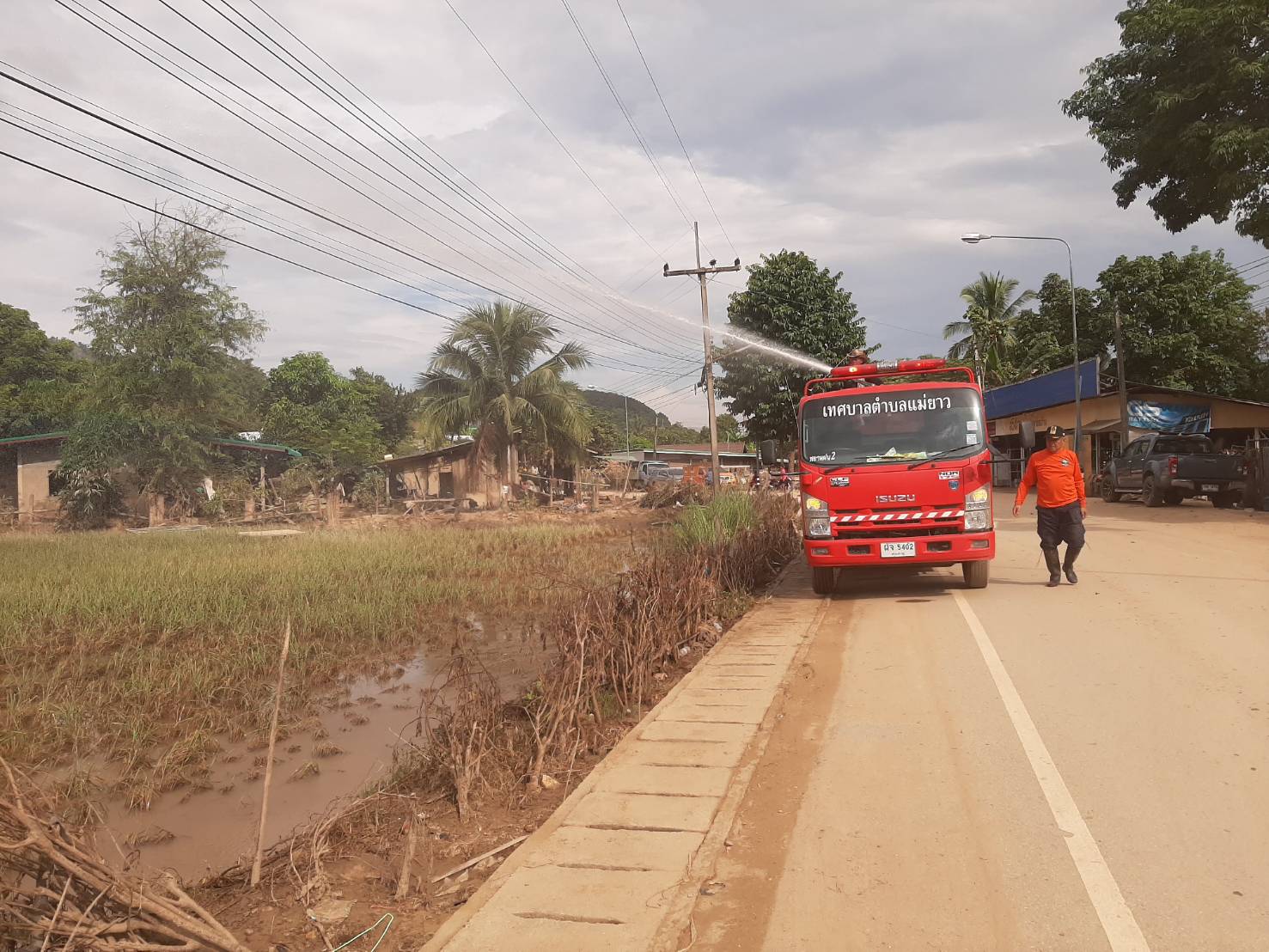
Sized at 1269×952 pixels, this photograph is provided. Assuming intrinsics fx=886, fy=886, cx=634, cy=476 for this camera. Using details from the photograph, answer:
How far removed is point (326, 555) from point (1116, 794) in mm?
15426

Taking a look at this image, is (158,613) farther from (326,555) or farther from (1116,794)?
(1116,794)

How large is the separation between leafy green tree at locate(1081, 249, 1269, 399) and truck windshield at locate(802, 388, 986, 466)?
92.4ft

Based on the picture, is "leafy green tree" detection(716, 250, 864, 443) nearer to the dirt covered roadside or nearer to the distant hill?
the dirt covered roadside

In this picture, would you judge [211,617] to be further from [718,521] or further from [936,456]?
[936,456]

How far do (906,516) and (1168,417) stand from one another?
26.4 metres

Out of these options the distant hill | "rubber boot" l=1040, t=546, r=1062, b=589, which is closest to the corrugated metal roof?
"rubber boot" l=1040, t=546, r=1062, b=589

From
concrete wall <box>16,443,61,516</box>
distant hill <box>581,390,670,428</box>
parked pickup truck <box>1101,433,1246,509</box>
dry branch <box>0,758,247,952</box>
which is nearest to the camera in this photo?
dry branch <box>0,758,247,952</box>

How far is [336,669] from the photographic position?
29.8ft

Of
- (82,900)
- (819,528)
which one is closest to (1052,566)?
(819,528)

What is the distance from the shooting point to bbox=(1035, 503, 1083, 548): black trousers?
10.2m

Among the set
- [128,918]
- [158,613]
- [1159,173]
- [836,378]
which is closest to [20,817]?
[128,918]

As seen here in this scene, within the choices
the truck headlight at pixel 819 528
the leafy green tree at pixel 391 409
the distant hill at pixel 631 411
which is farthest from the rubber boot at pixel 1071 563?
the distant hill at pixel 631 411

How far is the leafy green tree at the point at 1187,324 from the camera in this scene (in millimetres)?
33188

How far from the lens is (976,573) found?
10.3 meters
